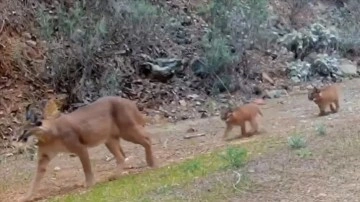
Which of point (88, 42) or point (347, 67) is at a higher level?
point (88, 42)

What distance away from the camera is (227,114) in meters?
10.6

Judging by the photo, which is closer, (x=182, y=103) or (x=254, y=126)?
(x=254, y=126)

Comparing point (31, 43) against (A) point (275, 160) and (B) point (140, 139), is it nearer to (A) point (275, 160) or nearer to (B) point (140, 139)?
(B) point (140, 139)

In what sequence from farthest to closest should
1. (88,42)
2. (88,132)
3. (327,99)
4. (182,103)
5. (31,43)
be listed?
1. (31,43)
2. (182,103)
3. (88,42)
4. (327,99)
5. (88,132)

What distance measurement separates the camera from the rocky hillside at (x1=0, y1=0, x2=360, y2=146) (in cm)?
1360

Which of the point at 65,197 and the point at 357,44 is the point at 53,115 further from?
the point at 357,44

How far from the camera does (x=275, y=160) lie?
767cm

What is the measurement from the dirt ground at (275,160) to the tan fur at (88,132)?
28 cm

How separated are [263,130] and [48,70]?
15.2ft

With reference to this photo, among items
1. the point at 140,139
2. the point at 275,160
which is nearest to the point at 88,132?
the point at 140,139

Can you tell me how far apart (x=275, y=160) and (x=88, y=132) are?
204cm

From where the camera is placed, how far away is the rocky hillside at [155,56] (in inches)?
535

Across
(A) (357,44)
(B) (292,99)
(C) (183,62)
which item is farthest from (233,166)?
(A) (357,44)

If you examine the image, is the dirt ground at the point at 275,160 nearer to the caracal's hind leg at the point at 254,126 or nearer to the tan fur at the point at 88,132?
the caracal's hind leg at the point at 254,126
